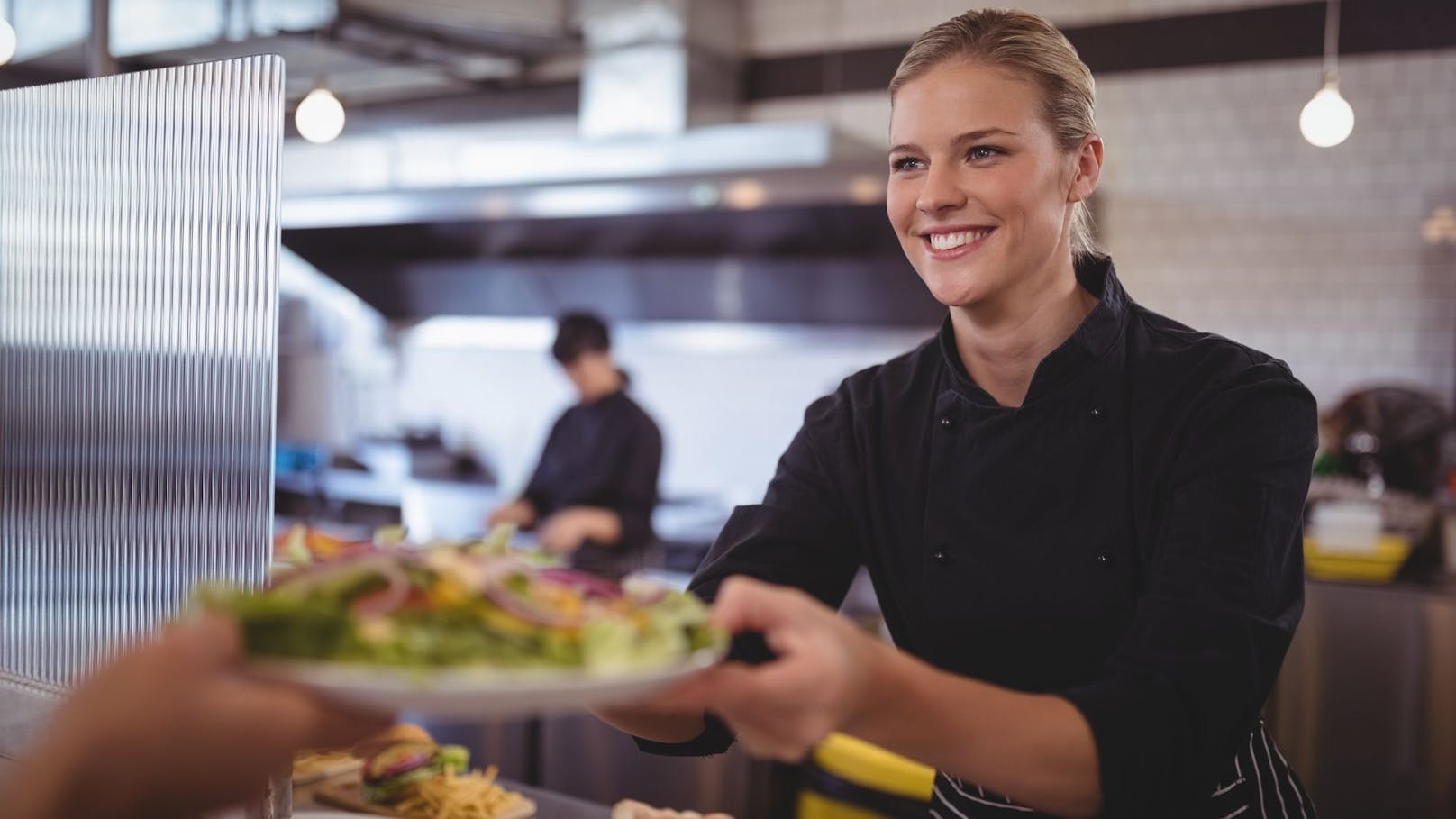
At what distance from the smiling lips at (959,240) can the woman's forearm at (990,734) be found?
1.76ft

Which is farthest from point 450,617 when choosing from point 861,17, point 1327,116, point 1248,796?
point 861,17

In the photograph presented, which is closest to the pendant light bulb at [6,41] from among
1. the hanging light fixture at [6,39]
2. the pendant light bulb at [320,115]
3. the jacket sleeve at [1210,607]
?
the hanging light fixture at [6,39]

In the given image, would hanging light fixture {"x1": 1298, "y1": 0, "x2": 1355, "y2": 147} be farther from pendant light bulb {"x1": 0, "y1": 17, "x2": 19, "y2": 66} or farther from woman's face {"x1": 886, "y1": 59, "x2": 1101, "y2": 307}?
pendant light bulb {"x1": 0, "y1": 17, "x2": 19, "y2": 66}

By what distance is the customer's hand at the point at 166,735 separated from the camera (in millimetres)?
787

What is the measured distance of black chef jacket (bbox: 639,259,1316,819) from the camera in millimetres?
1222

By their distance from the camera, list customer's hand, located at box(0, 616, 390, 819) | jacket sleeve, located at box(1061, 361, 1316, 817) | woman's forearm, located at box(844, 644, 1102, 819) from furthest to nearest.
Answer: jacket sleeve, located at box(1061, 361, 1316, 817), woman's forearm, located at box(844, 644, 1102, 819), customer's hand, located at box(0, 616, 390, 819)

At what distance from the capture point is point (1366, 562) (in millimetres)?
3766

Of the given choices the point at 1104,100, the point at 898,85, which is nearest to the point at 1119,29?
the point at 1104,100

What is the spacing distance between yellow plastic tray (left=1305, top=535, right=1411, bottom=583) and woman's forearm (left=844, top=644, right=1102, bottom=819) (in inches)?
115

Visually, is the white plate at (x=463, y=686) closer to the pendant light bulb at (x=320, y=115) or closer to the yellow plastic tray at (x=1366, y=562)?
the pendant light bulb at (x=320, y=115)

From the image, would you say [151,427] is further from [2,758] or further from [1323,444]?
[1323,444]

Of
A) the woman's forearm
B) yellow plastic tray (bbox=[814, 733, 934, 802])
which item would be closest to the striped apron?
the woman's forearm

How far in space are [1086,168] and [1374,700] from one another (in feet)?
9.20

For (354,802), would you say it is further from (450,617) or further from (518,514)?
(518,514)
